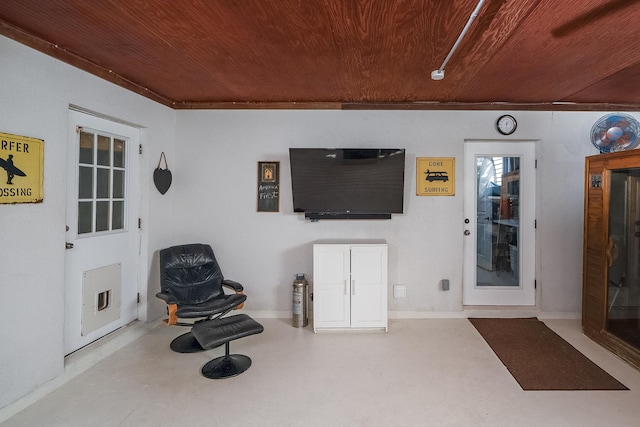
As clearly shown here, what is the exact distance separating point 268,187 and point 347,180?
3.05ft

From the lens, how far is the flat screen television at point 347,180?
3.47 metres

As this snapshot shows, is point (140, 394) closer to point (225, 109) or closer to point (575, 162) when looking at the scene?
point (225, 109)

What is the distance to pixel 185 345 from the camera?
2.99 metres

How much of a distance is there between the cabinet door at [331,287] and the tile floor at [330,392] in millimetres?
266

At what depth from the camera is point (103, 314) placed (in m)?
2.91

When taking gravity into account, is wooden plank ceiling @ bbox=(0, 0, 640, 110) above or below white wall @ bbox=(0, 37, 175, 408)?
above

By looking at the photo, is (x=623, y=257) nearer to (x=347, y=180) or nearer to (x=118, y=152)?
(x=347, y=180)

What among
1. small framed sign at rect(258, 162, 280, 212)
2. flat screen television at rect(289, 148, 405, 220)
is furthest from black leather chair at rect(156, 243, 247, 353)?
flat screen television at rect(289, 148, 405, 220)

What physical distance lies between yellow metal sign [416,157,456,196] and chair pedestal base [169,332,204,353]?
9.16 feet

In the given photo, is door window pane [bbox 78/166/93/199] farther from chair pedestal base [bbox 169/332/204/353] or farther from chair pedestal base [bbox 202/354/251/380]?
chair pedestal base [bbox 202/354/251/380]

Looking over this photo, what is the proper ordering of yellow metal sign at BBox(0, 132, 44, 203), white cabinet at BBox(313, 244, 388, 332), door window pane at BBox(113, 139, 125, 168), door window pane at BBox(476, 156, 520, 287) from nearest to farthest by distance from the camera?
1. yellow metal sign at BBox(0, 132, 44, 203)
2. door window pane at BBox(113, 139, 125, 168)
3. white cabinet at BBox(313, 244, 388, 332)
4. door window pane at BBox(476, 156, 520, 287)

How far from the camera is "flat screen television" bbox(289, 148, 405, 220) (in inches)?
137

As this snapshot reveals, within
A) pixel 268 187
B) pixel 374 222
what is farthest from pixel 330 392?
pixel 268 187

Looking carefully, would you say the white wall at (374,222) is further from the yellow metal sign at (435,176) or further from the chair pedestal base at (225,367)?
the chair pedestal base at (225,367)
